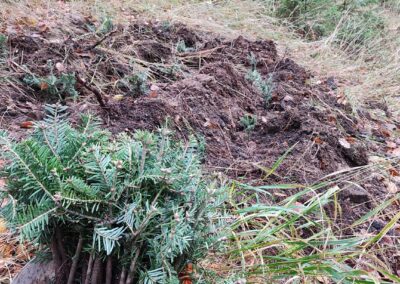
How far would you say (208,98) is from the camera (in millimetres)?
2730

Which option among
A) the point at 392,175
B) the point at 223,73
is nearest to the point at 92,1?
the point at 223,73

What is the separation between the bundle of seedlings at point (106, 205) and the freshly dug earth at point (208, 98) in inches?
36.8

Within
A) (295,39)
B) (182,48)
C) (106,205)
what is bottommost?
(295,39)

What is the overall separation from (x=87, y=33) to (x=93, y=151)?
9.19 feet

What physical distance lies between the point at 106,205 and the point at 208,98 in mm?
1764

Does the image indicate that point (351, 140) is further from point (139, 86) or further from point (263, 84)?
point (139, 86)

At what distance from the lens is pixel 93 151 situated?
3.29 ft

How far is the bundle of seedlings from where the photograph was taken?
1005mm

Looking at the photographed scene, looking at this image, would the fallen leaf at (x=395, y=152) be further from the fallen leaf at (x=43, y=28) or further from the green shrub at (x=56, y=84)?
the fallen leaf at (x=43, y=28)

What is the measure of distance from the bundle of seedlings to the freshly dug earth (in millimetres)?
935

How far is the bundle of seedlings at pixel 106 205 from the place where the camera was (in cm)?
100

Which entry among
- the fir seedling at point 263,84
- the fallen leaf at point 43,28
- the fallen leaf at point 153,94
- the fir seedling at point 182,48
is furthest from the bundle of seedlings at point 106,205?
the fir seedling at point 182,48

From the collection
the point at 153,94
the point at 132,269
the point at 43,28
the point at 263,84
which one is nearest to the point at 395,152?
the point at 263,84

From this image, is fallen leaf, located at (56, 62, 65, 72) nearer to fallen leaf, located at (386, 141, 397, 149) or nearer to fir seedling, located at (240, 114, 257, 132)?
fir seedling, located at (240, 114, 257, 132)
